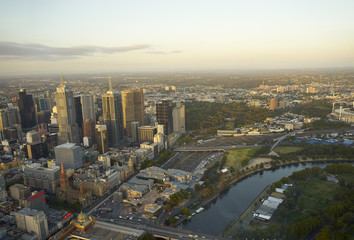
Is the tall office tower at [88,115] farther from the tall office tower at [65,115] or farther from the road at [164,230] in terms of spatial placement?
the road at [164,230]

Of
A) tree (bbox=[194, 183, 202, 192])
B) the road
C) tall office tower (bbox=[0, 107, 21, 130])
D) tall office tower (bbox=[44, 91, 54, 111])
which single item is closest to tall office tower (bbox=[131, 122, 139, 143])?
tree (bbox=[194, 183, 202, 192])

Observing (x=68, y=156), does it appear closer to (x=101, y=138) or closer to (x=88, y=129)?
(x=101, y=138)

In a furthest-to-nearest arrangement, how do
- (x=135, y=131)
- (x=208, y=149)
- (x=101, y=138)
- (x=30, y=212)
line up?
(x=135, y=131), (x=208, y=149), (x=101, y=138), (x=30, y=212)

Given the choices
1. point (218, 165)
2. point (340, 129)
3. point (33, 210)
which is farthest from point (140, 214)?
point (340, 129)

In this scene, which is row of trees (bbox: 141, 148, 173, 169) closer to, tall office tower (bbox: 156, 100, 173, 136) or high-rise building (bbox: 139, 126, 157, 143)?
high-rise building (bbox: 139, 126, 157, 143)

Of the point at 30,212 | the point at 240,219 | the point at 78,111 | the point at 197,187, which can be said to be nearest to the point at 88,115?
the point at 78,111

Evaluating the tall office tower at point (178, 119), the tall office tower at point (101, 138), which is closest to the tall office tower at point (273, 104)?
the tall office tower at point (178, 119)
